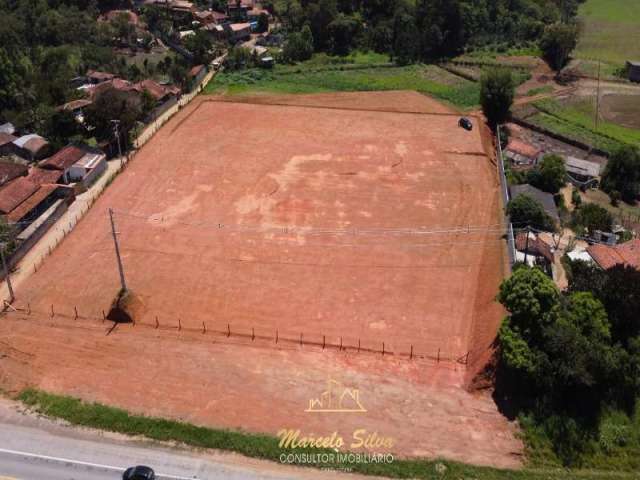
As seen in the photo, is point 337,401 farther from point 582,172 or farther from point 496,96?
point 496,96

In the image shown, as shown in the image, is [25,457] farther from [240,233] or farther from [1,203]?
[1,203]

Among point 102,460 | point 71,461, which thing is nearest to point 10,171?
point 71,461

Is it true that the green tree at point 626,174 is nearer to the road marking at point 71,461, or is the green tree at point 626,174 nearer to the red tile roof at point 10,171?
the road marking at point 71,461

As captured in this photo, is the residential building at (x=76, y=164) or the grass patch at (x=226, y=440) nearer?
the grass patch at (x=226, y=440)

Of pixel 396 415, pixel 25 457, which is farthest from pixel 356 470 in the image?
pixel 25 457

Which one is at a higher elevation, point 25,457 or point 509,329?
point 509,329

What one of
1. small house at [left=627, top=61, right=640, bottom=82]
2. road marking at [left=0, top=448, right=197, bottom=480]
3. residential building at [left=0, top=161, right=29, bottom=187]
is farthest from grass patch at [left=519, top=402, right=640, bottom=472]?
small house at [left=627, top=61, right=640, bottom=82]

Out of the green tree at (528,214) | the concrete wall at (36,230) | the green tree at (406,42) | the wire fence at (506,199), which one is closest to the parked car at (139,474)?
the concrete wall at (36,230)
